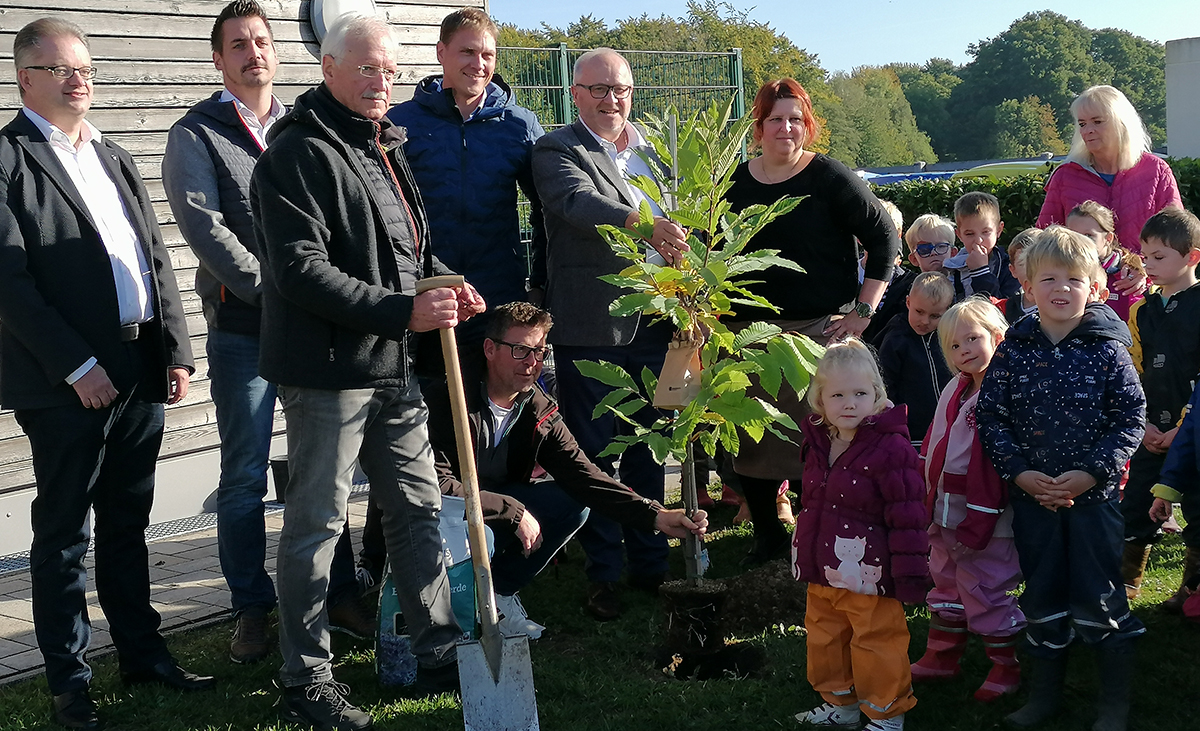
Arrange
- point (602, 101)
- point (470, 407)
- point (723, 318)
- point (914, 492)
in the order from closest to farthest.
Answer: point (914, 492) → point (470, 407) → point (602, 101) → point (723, 318)

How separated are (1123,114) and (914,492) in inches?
110

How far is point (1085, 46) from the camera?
96.7 m

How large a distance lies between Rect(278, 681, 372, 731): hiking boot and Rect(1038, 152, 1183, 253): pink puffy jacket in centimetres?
389

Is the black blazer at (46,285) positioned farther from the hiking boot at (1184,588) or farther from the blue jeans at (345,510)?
the hiking boot at (1184,588)

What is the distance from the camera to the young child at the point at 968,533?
3.58 metres

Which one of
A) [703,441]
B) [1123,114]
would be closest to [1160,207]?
[1123,114]

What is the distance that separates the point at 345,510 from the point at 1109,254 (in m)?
3.62

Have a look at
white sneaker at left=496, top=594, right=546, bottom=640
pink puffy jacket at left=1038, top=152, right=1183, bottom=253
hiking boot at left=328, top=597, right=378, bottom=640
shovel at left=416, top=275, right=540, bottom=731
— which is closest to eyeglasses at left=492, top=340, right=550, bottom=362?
shovel at left=416, top=275, right=540, bottom=731

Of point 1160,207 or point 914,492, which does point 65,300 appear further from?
point 1160,207

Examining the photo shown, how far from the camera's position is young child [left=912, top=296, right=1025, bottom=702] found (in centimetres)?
358

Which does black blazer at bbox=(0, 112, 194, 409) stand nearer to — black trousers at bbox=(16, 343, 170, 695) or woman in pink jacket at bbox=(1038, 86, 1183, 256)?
black trousers at bbox=(16, 343, 170, 695)

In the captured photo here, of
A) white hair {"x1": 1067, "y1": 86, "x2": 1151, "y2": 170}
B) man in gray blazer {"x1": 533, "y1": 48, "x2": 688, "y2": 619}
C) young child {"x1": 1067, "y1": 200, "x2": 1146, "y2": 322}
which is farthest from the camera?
white hair {"x1": 1067, "y1": 86, "x2": 1151, "y2": 170}

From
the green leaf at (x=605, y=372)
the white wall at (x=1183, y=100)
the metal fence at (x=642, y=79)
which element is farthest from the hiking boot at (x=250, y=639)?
the white wall at (x=1183, y=100)

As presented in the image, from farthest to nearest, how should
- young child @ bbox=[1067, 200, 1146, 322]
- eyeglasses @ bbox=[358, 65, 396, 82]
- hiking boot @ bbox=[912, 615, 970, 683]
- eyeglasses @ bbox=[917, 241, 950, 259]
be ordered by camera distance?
eyeglasses @ bbox=[917, 241, 950, 259], young child @ bbox=[1067, 200, 1146, 322], hiking boot @ bbox=[912, 615, 970, 683], eyeglasses @ bbox=[358, 65, 396, 82]
